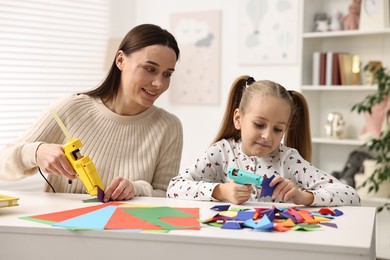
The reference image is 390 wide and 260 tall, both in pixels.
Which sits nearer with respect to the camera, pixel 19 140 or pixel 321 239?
pixel 321 239

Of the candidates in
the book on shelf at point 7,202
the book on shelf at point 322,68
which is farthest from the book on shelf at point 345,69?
the book on shelf at point 7,202

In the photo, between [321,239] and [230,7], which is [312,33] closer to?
[230,7]

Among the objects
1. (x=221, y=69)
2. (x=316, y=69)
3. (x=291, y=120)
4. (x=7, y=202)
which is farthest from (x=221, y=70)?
(x=7, y=202)

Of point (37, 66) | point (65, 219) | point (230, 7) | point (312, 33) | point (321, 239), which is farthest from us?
point (230, 7)

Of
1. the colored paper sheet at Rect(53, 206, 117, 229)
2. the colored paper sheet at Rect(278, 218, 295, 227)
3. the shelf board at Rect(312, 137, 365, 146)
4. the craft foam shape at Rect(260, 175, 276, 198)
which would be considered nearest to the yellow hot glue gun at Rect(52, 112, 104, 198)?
the colored paper sheet at Rect(53, 206, 117, 229)

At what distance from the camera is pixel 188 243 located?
1.24 m

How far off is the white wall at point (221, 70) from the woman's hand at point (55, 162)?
2791mm

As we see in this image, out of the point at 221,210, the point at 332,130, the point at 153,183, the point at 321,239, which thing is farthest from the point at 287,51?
the point at 321,239

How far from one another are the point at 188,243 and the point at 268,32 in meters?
3.30

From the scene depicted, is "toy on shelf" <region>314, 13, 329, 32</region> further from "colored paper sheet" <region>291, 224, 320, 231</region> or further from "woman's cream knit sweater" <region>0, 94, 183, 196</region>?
"colored paper sheet" <region>291, 224, 320, 231</region>

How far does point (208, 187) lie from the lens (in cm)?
167

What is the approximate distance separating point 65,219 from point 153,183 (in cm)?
78

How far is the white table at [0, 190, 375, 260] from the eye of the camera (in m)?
1.17

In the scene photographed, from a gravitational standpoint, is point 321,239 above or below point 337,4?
below
